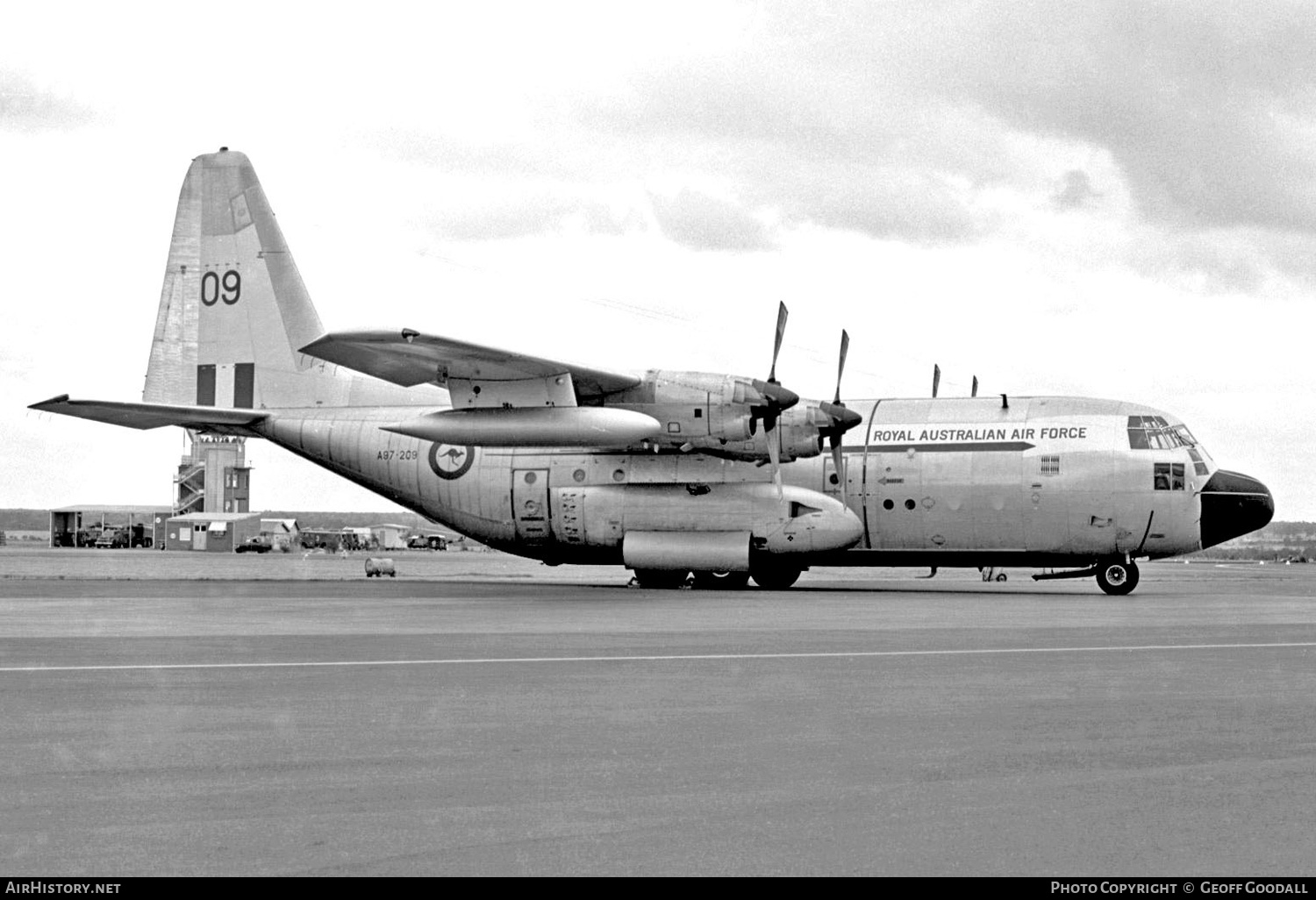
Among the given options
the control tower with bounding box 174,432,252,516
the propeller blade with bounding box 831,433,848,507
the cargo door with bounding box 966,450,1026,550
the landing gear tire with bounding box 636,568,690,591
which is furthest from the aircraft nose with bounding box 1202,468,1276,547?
the control tower with bounding box 174,432,252,516

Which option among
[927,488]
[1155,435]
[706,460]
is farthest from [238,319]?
[1155,435]

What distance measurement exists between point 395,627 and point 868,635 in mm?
6589

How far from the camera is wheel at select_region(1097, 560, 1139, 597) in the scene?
33.7m

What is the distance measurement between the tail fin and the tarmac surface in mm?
20493

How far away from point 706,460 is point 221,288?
589 inches

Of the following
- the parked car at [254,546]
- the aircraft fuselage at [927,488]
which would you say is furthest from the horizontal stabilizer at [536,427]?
the parked car at [254,546]

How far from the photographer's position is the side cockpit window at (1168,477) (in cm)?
3281

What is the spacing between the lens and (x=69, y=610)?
23.4m

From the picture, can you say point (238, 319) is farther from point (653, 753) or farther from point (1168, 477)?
point (653, 753)

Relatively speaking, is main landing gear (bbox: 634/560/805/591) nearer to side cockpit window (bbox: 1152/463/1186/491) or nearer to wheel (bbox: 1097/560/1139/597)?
wheel (bbox: 1097/560/1139/597)

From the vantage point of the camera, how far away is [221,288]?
39.3m

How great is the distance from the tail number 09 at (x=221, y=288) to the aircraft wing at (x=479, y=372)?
7693 mm

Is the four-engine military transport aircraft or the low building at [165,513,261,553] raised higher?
the four-engine military transport aircraft
